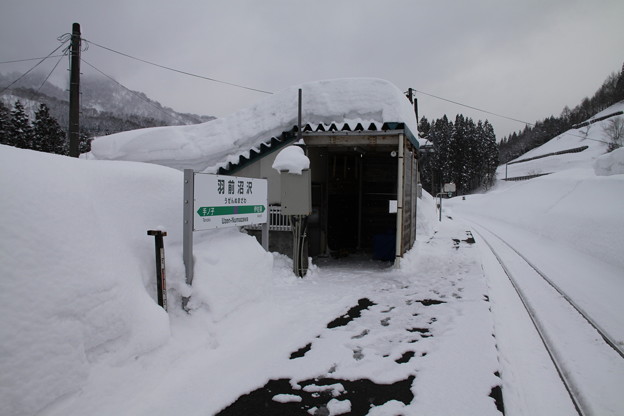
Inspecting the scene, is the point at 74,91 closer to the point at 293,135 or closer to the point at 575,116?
the point at 293,135

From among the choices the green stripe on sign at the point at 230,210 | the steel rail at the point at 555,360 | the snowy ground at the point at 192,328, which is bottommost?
the steel rail at the point at 555,360

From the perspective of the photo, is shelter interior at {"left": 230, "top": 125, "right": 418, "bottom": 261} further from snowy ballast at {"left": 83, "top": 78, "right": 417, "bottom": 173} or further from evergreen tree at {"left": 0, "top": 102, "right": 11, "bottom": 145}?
evergreen tree at {"left": 0, "top": 102, "right": 11, "bottom": 145}

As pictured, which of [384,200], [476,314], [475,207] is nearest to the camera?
[476,314]

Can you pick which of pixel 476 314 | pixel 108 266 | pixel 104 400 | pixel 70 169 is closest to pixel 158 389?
pixel 104 400

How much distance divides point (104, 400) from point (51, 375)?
51cm

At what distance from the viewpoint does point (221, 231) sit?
20.4 ft

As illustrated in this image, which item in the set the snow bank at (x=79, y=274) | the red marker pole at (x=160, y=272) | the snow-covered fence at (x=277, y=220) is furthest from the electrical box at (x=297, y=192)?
the red marker pole at (x=160, y=272)

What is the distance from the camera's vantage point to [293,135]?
9.97m

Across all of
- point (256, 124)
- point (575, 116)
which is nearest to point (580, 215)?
point (256, 124)

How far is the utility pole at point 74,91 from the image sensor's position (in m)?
12.5

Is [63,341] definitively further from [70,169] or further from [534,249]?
[534,249]

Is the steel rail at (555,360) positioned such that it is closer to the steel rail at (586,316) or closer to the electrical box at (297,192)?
the steel rail at (586,316)

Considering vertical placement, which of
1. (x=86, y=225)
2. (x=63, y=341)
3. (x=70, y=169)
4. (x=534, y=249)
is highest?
(x=70, y=169)

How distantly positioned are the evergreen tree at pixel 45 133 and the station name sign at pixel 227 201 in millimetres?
45122
